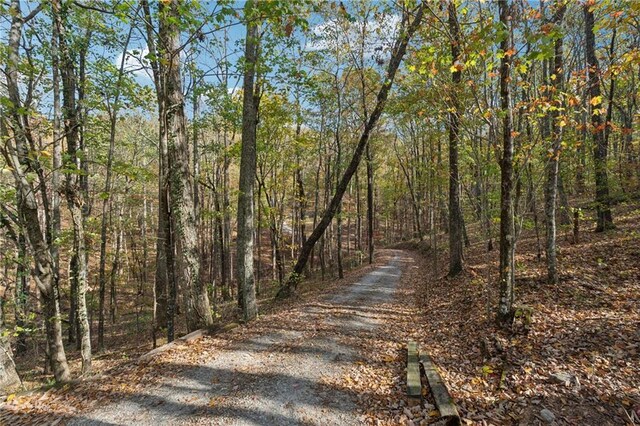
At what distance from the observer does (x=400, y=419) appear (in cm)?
405

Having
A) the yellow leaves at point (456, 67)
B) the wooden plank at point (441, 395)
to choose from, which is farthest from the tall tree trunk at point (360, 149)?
the wooden plank at point (441, 395)

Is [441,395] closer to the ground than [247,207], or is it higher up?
closer to the ground

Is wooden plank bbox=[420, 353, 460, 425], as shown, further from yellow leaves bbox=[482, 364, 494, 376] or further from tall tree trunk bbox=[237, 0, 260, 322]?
tall tree trunk bbox=[237, 0, 260, 322]

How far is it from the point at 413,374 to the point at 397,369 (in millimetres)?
489

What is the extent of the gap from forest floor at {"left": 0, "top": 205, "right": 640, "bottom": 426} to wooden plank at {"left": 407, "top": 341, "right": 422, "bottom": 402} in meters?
0.17

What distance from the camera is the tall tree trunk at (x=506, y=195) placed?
5742 millimetres

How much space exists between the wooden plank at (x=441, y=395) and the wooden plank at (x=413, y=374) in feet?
0.47

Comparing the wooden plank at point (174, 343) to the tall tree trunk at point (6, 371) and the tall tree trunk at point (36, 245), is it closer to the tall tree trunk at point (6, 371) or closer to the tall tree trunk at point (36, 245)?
the tall tree trunk at point (36, 245)

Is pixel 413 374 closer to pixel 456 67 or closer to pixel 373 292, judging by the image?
pixel 456 67

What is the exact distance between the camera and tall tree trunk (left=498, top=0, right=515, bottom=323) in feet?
18.8

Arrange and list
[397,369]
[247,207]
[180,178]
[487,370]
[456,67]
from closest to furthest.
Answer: [487,370] → [397,369] → [456,67] → [180,178] → [247,207]

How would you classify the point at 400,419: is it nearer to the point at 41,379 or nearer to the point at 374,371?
the point at 374,371

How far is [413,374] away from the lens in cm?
495

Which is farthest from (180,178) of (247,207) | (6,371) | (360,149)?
(360,149)
